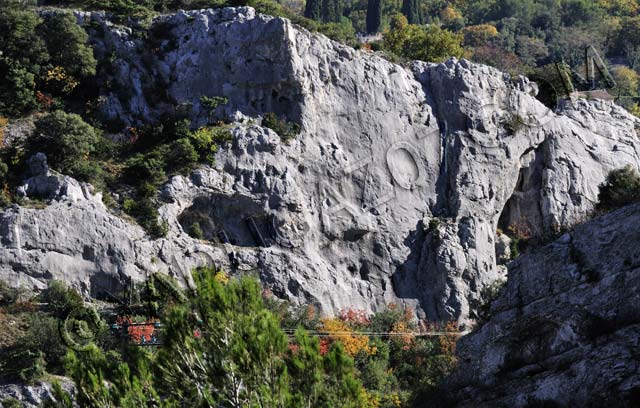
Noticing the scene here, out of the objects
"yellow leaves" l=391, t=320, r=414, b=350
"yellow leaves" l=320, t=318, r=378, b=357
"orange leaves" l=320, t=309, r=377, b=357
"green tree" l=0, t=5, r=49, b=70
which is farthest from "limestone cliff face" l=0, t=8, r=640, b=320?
"green tree" l=0, t=5, r=49, b=70

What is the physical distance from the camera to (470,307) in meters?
40.8

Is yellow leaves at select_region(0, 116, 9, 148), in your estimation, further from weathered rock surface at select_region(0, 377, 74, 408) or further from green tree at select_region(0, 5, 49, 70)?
weathered rock surface at select_region(0, 377, 74, 408)

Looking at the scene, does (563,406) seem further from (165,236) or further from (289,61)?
(289,61)

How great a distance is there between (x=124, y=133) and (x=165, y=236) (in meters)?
5.98

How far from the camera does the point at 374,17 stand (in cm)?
8956

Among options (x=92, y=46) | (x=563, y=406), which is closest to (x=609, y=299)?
(x=563, y=406)

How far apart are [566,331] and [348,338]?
1273 cm

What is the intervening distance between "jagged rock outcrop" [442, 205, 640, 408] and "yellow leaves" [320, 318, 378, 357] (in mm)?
7372

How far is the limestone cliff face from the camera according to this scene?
3869cm

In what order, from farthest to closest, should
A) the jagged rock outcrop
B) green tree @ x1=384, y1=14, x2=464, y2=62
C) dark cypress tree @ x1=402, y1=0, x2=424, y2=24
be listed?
dark cypress tree @ x1=402, y1=0, x2=424, y2=24, green tree @ x1=384, y1=14, x2=464, y2=62, the jagged rock outcrop

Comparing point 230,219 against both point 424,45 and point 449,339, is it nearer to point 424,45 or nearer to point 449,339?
point 449,339

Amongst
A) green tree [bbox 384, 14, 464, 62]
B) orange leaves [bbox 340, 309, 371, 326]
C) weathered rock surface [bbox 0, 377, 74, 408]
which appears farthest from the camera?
green tree [bbox 384, 14, 464, 62]

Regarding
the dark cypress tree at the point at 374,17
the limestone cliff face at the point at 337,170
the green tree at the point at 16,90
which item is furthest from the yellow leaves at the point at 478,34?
the green tree at the point at 16,90

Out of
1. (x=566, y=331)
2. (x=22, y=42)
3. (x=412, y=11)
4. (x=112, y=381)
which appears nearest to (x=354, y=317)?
(x=566, y=331)
